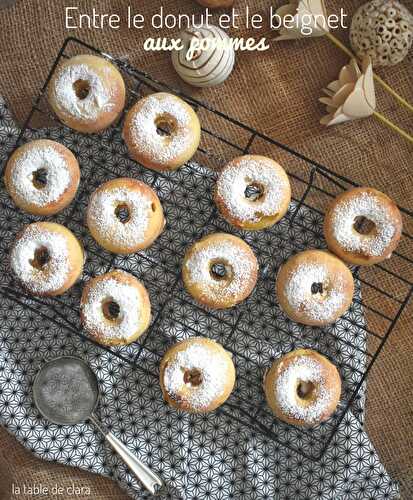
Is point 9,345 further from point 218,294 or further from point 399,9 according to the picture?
point 399,9

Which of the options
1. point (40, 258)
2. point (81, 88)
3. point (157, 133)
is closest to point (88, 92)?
point (81, 88)

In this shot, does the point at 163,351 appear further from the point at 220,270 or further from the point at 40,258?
the point at 40,258

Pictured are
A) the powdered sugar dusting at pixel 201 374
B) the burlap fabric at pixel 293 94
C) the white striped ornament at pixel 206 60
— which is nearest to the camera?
the powdered sugar dusting at pixel 201 374

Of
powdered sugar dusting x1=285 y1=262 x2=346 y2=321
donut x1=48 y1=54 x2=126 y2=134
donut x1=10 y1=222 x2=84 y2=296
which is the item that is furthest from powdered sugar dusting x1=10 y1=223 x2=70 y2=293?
powdered sugar dusting x1=285 y1=262 x2=346 y2=321

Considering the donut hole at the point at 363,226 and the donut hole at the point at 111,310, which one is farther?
the donut hole at the point at 363,226

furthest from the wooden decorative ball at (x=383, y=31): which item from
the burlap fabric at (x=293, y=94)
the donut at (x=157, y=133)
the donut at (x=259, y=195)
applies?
the donut at (x=157, y=133)

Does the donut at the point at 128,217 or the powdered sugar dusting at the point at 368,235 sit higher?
the powdered sugar dusting at the point at 368,235

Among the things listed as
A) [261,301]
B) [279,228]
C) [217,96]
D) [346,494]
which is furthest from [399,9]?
[346,494]

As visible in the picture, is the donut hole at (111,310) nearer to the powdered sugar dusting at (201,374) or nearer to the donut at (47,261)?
the donut at (47,261)
